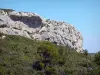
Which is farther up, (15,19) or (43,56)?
(15,19)

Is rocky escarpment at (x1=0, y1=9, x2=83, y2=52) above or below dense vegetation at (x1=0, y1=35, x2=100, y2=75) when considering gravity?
above

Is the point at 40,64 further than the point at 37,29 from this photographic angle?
No

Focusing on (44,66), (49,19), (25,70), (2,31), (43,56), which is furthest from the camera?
(49,19)

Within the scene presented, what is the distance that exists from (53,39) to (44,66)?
44.1 meters

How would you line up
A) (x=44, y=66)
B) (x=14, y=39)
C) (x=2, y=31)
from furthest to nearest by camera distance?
(x=2, y=31), (x=14, y=39), (x=44, y=66)

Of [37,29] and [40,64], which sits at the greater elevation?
[37,29]

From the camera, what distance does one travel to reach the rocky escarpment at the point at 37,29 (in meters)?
100

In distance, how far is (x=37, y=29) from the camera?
10594cm

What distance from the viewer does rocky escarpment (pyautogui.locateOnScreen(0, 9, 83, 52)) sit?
100 metres

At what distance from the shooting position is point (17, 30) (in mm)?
99188

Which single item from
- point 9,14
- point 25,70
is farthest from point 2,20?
point 25,70

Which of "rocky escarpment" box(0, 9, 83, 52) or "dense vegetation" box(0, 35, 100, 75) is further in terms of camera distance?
"rocky escarpment" box(0, 9, 83, 52)

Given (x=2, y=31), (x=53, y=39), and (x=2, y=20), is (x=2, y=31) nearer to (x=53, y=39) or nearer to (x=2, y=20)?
(x=2, y=20)

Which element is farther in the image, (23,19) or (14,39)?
(23,19)
